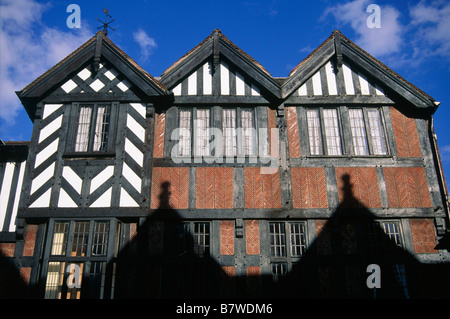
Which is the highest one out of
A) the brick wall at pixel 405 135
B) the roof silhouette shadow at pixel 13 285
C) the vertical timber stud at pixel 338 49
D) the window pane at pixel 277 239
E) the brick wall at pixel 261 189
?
the vertical timber stud at pixel 338 49

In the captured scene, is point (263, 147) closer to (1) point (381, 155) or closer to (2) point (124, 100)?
(1) point (381, 155)

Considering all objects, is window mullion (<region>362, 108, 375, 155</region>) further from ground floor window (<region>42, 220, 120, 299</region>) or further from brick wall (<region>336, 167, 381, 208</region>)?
ground floor window (<region>42, 220, 120, 299</region>)

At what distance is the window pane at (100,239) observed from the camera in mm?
9727

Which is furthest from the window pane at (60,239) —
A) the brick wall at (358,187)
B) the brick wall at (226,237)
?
the brick wall at (358,187)

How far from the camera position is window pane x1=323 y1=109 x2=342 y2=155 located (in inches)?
433

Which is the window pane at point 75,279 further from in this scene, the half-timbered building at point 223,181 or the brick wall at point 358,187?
the brick wall at point 358,187

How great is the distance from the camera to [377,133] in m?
11.2

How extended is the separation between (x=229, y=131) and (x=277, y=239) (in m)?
3.42

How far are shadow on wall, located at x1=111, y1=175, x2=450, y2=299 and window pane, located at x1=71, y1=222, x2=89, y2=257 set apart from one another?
1048 millimetres

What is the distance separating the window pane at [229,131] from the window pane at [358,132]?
3553 millimetres

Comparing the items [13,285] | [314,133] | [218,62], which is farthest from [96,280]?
[314,133]

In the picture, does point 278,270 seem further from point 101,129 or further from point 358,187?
point 101,129
